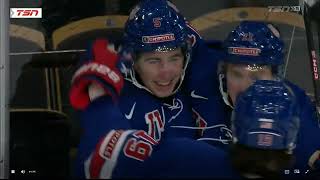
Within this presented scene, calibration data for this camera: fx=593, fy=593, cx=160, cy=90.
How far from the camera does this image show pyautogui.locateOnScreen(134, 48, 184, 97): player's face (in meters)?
1.86

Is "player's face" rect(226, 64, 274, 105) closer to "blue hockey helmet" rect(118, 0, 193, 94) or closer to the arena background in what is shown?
"blue hockey helmet" rect(118, 0, 193, 94)

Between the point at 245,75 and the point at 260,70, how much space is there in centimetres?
5

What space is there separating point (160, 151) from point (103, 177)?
0.41ft

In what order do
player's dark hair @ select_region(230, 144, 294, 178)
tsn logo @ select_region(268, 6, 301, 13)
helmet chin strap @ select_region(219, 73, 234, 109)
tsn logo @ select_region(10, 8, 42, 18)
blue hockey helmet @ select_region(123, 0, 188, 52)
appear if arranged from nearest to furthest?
player's dark hair @ select_region(230, 144, 294, 178)
blue hockey helmet @ select_region(123, 0, 188, 52)
helmet chin strap @ select_region(219, 73, 234, 109)
tsn logo @ select_region(10, 8, 42, 18)
tsn logo @ select_region(268, 6, 301, 13)

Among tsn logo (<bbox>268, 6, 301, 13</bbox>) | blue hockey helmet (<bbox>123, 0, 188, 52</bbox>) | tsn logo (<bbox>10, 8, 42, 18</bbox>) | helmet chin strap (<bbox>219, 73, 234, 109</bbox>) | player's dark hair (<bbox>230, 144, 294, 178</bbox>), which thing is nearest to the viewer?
player's dark hair (<bbox>230, 144, 294, 178</bbox>)

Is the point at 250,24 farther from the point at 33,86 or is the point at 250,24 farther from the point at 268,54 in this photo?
the point at 33,86

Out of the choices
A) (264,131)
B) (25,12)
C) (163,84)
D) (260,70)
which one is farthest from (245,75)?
(25,12)

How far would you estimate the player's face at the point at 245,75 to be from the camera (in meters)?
1.86

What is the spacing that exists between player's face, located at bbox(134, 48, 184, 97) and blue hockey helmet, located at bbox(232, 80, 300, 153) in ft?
2.09

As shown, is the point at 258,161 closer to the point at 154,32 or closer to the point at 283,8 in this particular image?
the point at 154,32

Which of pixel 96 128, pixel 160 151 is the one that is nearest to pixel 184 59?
pixel 96 128

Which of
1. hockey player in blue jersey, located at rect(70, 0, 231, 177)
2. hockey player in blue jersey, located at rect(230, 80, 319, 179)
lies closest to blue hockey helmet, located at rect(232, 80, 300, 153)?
hockey player in blue jersey, located at rect(230, 80, 319, 179)

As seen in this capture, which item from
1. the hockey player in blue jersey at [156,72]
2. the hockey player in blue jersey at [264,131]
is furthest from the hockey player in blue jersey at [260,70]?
the hockey player in blue jersey at [264,131]

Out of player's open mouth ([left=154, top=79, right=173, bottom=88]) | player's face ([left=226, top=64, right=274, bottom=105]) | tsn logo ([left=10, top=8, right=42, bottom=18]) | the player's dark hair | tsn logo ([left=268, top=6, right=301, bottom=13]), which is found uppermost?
tsn logo ([left=268, top=6, right=301, bottom=13])
